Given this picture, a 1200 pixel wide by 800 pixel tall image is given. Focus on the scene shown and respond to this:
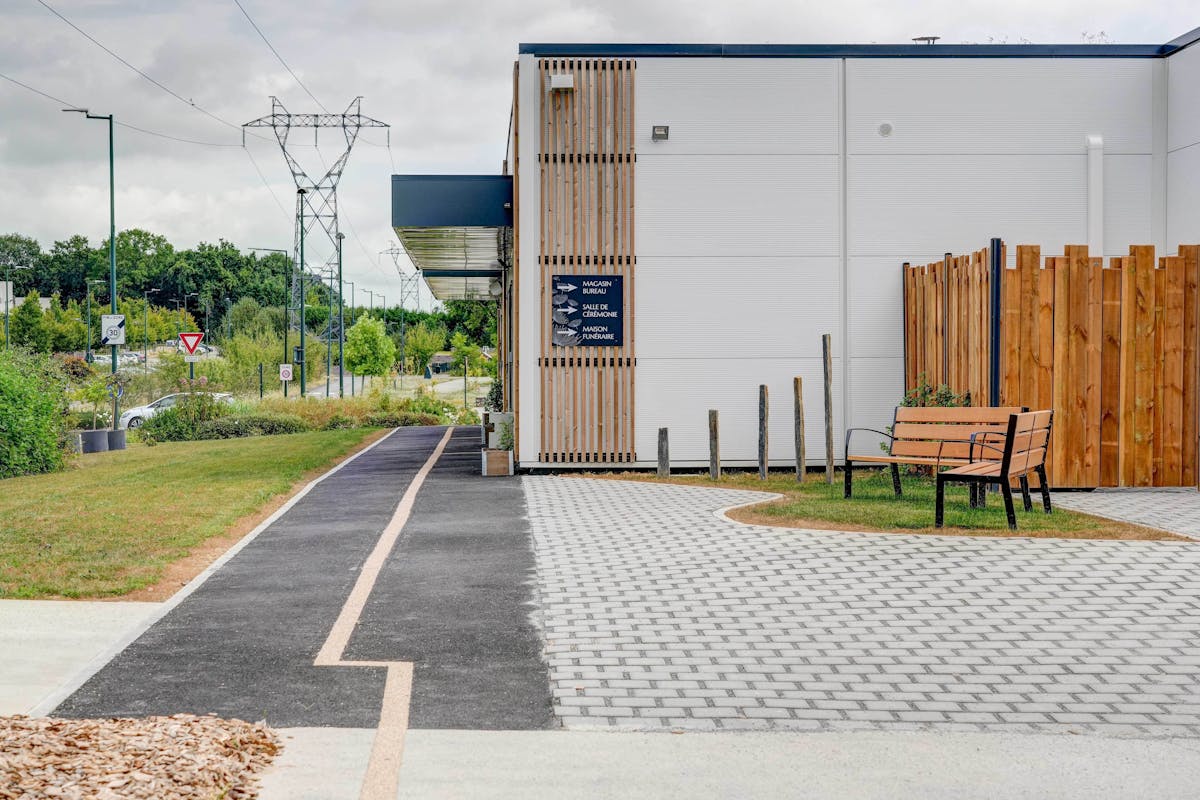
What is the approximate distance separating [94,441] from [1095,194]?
22.4 metres

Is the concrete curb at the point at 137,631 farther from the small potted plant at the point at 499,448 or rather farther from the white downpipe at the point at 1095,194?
the white downpipe at the point at 1095,194

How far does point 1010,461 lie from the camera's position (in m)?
11.3

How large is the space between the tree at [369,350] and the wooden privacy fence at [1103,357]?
5888cm

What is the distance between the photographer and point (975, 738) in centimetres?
534

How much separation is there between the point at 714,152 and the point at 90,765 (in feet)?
49.2

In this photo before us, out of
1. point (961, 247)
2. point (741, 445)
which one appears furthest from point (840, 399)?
point (961, 247)

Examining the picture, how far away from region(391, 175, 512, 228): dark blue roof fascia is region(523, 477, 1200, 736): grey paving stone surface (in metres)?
8.39

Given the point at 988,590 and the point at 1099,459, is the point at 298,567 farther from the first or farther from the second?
the point at 1099,459

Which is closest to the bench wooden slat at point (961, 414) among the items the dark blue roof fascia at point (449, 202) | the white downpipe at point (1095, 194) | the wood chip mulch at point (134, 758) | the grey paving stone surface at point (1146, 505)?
the grey paving stone surface at point (1146, 505)

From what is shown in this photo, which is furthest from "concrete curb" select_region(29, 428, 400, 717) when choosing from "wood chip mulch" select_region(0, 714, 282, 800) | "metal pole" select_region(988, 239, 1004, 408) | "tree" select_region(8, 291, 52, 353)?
"tree" select_region(8, 291, 52, 353)

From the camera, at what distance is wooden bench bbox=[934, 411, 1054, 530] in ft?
36.5

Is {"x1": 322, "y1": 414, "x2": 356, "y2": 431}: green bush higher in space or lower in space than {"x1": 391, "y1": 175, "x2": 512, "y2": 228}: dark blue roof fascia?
lower

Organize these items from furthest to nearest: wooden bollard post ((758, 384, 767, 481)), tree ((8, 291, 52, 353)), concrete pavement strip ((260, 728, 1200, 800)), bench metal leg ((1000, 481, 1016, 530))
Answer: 1. tree ((8, 291, 52, 353))
2. wooden bollard post ((758, 384, 767, 481))
3. bench metal leg ((1000, 481, 1016, 530))
4. concrete pavement strip ((260, 728, 1200, 800))

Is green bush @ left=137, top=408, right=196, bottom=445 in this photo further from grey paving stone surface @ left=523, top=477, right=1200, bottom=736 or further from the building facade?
grey paving stone surface @ left=523, top=477, right=1200, bottom=736
